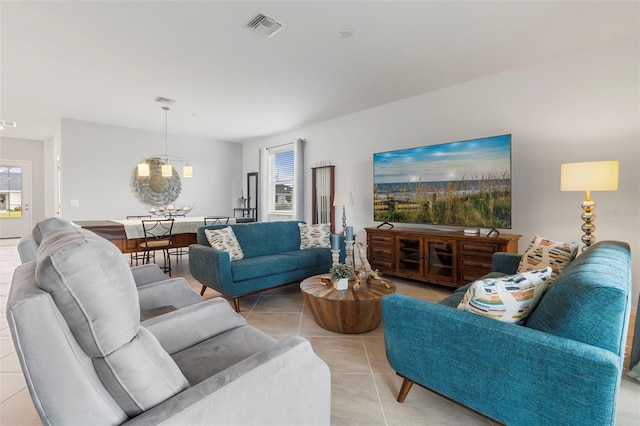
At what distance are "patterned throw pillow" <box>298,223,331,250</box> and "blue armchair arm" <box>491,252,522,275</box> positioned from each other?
2072mm

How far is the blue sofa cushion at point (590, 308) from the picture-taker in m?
1.08

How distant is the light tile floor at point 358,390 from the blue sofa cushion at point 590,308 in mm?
796

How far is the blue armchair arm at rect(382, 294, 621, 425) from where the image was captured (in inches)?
42.4

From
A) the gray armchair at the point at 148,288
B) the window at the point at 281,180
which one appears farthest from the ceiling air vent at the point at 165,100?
the gray armchair at the point at 148,288

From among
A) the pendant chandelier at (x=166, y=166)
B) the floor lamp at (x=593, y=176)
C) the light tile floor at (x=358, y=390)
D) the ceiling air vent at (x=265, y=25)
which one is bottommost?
the light tile floor at (x=358, y=390)

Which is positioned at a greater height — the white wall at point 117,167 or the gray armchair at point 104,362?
the white wall at point 117,167

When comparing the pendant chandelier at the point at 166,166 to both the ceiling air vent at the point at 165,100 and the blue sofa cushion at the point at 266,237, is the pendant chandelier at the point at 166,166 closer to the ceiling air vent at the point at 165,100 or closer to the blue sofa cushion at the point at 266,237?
the ceiling air vent at the point at 165,100

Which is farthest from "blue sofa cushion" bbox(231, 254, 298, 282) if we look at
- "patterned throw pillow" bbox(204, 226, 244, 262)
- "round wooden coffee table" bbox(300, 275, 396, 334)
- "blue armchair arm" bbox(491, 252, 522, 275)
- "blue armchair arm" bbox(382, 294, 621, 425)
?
"blue armchair arm" bbox(491, 252, 522, 275)

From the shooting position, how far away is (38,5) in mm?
2422

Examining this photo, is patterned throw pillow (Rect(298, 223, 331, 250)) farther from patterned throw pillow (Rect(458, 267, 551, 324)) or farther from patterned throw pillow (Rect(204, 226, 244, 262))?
patterned throw pillow (Rect(458, 267, 551, 324))

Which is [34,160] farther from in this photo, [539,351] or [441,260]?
[539,351]

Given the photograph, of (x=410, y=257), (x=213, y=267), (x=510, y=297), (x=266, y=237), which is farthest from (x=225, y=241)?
(x=510, y=297)

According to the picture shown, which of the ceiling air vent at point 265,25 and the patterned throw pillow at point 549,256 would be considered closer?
the patterned throw pillow at point 549,256

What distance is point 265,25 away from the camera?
8.82 ft
